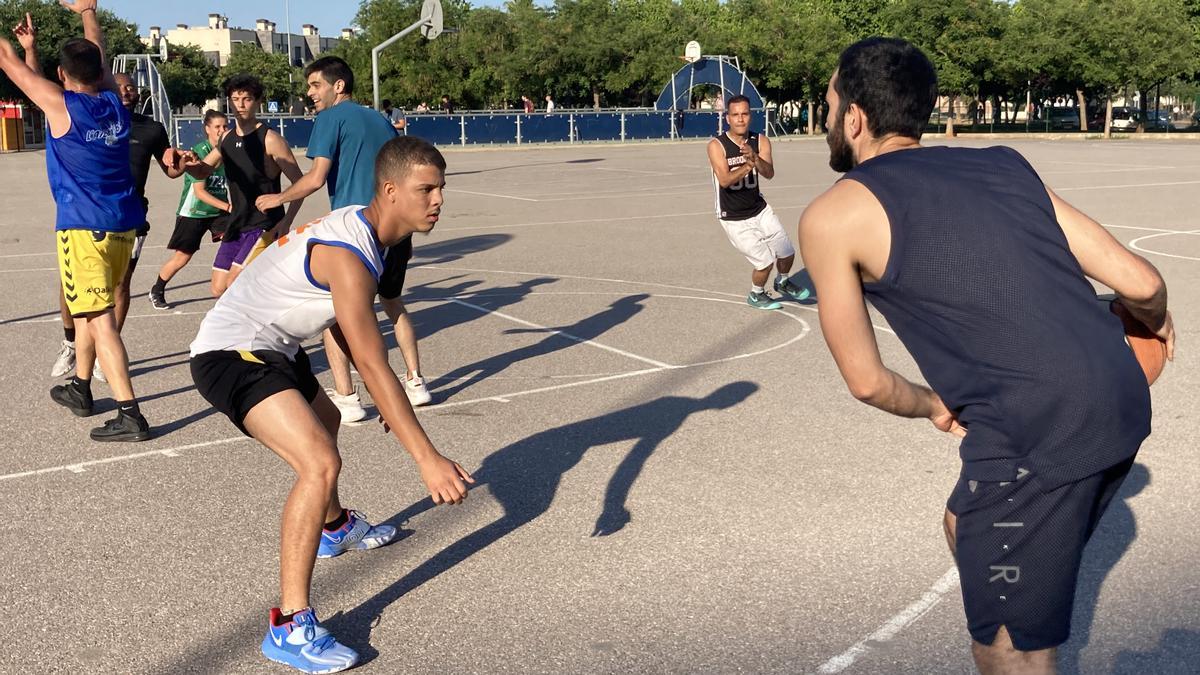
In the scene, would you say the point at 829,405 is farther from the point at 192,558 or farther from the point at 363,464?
the point at 192,558

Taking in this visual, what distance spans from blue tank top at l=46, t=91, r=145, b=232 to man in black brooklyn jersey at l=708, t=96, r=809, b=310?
17.6ft

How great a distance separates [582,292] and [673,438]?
536cm

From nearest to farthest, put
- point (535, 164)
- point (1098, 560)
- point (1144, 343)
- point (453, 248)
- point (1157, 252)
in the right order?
1. point (1144, 343)
2. point (1098, 560)
3. point (1157, 252)
4. point (453, 248)
5. point (535, 164)

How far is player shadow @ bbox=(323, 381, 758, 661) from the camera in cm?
468

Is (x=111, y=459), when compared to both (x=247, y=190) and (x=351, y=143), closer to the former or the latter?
(x=351, y=143)

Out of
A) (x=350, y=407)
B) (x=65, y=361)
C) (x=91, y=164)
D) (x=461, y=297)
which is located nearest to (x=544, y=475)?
(x=350, y=407)

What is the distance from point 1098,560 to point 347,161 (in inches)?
200

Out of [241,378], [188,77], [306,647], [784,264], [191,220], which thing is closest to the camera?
[306,647]

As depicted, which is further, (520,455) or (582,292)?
(582,292)

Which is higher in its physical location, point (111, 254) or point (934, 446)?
point (111, 254)

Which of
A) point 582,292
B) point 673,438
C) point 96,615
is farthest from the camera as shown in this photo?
point 582,292

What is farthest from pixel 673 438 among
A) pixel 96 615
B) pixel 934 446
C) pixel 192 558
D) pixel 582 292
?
pixel 582 292

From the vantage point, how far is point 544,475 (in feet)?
20.4

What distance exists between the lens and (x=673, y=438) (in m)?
6.88
